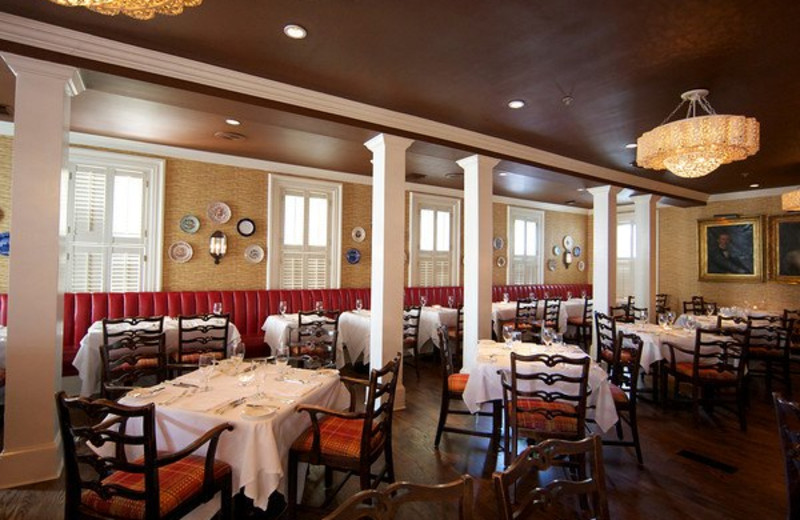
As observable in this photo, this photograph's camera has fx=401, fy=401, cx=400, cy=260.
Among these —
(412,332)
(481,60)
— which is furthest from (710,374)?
(481,60)

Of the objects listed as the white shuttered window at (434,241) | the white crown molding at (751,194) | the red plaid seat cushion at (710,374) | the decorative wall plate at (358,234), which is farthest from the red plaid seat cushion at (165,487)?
the white crown molding at (751,194)

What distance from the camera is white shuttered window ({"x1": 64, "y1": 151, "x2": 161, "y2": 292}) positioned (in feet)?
18.7

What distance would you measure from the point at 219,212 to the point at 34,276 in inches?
150

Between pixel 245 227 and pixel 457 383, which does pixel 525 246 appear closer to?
pixel 245 227

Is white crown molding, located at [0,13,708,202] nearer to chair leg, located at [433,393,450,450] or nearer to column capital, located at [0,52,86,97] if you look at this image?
column capital, located at [0,52,86,97]

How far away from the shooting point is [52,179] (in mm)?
3037

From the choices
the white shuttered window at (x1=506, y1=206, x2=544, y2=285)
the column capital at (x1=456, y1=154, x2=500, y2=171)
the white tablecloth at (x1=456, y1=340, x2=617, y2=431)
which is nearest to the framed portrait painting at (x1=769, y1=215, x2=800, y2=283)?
the white shuttered window at (x1=506, y1=206, x2=544, y2=285)

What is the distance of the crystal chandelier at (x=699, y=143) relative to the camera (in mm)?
3162

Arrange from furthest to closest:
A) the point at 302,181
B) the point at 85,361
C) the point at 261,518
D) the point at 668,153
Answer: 1. the point at 302,181
2. the point at 85,361
3. the point at 668,153
4. the point at 261,518

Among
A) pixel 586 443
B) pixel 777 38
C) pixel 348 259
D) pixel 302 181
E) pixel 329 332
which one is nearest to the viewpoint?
pixel 586 443

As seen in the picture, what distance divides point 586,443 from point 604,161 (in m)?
6.02

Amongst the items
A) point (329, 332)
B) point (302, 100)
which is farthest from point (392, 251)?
point (302, 100)

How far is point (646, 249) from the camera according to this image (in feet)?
26.3

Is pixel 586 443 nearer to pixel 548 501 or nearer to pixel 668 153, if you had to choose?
pixel 548 501
